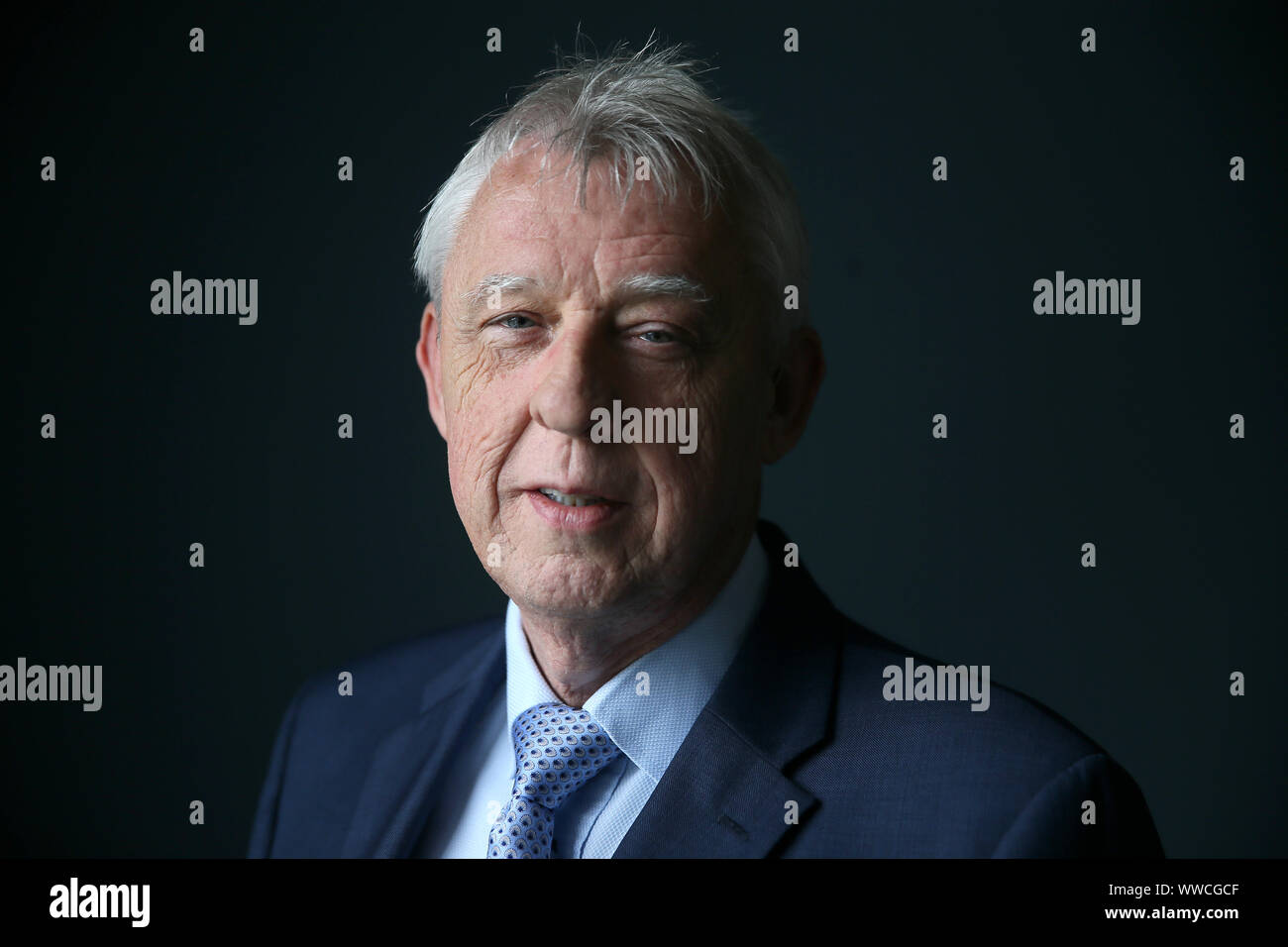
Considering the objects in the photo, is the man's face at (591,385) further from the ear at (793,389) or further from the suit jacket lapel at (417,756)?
the suit jacket lapel at (417,756)

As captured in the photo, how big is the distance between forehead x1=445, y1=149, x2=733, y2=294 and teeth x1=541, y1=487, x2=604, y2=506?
0.32 m

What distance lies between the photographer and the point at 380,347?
10.1 feet

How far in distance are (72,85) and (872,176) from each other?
184cm

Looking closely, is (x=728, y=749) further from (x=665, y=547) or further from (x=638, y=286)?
(x=638, y=286)

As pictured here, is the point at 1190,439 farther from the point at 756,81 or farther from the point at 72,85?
the point at 72,85

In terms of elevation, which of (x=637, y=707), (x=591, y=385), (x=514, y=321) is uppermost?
(x=514, y=321)

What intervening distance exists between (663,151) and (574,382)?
385 millimetres

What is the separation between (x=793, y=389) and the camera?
87.2 inches

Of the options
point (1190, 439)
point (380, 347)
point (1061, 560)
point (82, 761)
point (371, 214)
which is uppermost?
point (371, 214)

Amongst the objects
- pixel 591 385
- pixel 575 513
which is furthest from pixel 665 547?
pixel 591 385

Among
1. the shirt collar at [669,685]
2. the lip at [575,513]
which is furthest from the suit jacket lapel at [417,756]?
the lip at [575,513]

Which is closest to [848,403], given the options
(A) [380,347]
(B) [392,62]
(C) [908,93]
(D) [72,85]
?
(C) [908,93]

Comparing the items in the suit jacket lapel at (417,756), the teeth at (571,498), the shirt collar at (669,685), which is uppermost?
the teeth at (571,498)

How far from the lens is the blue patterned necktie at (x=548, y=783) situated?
2021 millimetres
